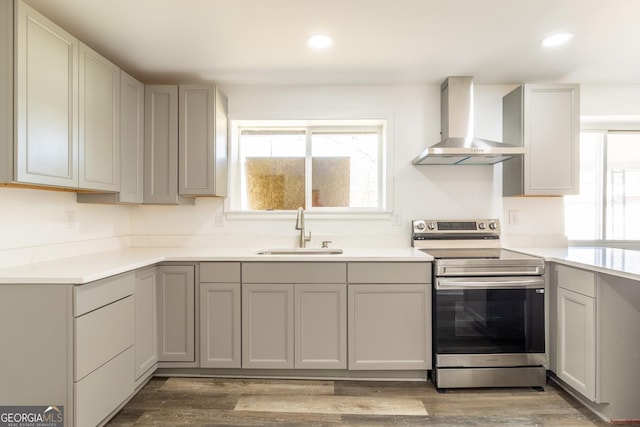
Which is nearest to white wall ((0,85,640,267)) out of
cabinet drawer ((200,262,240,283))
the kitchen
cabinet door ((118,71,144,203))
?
the kitchen

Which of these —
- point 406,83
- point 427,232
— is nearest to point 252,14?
point 406,83

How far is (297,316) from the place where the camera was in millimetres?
2289

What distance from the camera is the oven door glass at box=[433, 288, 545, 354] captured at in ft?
7.30

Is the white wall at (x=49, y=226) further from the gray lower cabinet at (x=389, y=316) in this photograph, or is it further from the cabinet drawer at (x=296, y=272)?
the gray lower cabinet at (x=389, y=316)

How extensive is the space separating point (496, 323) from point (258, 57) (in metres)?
2.46

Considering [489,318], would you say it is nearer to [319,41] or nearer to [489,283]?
[489,283]

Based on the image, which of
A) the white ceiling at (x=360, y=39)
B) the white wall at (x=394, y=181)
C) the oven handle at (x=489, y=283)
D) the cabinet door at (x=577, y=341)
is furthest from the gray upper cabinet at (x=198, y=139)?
the cabinet door at (x=577, y=341)

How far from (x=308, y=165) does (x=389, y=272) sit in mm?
1275

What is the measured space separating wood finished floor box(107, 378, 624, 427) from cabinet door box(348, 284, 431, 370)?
0.58 ft

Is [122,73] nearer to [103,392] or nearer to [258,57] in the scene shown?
[258,57]

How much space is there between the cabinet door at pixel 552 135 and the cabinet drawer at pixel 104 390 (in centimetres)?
301

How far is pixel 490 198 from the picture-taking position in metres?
2.90

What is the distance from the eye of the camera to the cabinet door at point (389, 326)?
2.27m

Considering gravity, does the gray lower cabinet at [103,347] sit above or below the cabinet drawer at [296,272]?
below
